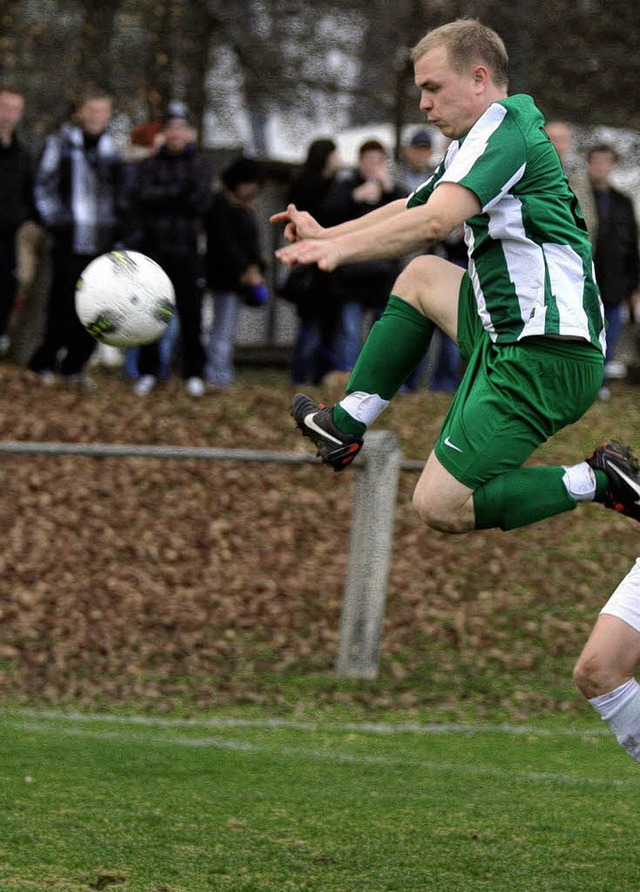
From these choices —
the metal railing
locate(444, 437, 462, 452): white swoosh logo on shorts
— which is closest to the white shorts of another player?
locate(444, 437, 462, 452): white swoosh logo on shorts

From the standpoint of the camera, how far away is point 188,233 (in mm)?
12719

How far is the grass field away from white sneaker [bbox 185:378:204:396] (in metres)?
5.39

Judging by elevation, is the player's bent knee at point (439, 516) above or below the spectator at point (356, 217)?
below

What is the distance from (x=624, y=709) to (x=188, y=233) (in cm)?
814

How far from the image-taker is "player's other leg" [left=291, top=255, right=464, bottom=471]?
238 inches

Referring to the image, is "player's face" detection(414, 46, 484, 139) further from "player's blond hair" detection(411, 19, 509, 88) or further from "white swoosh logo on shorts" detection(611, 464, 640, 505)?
"white swoosh logo on shorts" detection(611, 464, 640, 505)

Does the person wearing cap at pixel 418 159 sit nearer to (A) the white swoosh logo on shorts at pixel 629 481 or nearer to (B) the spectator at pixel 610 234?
(B) the spectator at pixel 610 234

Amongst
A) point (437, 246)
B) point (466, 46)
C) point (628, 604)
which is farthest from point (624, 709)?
point (437, 246)

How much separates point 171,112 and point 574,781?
7003 millimetres

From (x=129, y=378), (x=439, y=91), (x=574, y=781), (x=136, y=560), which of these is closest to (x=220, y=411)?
(x=129, y=378)

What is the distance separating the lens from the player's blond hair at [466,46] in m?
5.53

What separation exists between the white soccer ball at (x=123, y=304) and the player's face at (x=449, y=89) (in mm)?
1297

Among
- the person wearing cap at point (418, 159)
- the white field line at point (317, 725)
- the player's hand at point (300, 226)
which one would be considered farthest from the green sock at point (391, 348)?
the person wearing cap at point (418, 159)

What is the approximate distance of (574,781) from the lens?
284 inches
